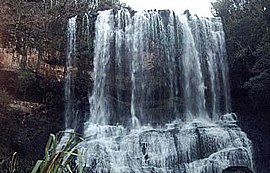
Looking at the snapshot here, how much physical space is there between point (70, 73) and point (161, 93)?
3278 millimetres

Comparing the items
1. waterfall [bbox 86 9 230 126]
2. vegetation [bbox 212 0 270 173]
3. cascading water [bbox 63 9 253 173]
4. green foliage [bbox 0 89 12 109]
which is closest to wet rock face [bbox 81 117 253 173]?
cascading water [bbox 63 9 253 173]

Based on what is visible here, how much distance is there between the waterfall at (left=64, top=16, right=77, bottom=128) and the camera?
12.9 metres

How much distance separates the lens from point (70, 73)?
13.5 meters

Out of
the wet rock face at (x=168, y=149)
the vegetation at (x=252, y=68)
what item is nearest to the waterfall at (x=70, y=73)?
the wet rock face at (x=168, y=149)

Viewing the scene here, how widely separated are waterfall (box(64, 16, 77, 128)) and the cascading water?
0.72 metres

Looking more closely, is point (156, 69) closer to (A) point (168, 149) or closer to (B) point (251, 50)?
(B) point (251, 50)

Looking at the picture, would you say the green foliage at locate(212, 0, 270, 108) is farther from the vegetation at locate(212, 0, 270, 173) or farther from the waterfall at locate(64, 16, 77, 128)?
the waterfall at locate(64, 16, 77, 128)

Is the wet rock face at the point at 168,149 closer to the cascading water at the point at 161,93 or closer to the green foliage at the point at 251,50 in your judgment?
the cascading water at the point at 161,93

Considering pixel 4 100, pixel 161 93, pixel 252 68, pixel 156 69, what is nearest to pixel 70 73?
pixel 4 100

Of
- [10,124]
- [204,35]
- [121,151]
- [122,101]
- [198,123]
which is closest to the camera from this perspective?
[121,151]

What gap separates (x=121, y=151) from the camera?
35.5ft

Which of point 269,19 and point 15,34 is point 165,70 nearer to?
point 269,19

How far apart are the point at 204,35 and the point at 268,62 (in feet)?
10.3

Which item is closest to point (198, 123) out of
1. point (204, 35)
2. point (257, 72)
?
point (257, 72)
